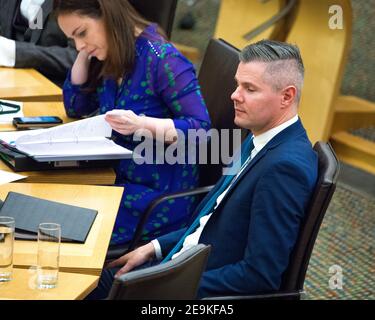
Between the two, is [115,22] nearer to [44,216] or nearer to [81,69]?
[81,69]

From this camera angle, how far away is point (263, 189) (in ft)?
6.26

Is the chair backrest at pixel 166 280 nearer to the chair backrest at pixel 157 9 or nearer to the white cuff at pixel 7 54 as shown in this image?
the chair backrest at pixel 157 9

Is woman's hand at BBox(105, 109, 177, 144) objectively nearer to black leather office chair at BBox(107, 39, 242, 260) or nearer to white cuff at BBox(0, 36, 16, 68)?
black leather office chair at BBox(107, 39, 242, 260)

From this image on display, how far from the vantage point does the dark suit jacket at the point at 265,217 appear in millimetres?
1882

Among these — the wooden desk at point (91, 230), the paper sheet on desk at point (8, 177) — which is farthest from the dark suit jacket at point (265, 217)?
the paper sheet on desk at point (8, 177)

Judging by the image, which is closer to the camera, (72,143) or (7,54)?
(72,143)

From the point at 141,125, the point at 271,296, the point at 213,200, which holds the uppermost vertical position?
the point at 141,125

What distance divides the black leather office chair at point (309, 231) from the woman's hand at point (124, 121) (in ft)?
2.34

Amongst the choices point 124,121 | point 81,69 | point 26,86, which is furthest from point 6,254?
point 26,86

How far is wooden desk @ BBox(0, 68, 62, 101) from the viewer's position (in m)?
3.24

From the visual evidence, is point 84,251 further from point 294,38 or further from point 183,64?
point 294,38

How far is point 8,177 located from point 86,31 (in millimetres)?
575

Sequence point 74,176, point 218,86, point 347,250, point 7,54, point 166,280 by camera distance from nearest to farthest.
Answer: point 166,280, point 74,176, point 218,86, point 7,54, point 347,250
